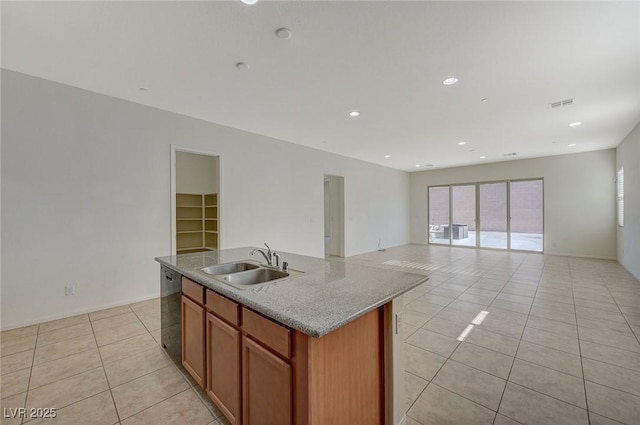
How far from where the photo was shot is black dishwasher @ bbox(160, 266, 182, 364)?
7.02 feet

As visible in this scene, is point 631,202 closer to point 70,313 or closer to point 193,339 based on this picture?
point 193,339

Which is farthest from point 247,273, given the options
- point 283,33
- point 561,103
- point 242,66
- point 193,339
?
point 561,103

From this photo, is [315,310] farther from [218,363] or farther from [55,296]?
[55,296]

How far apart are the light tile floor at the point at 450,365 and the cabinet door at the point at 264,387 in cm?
48

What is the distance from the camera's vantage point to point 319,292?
144 centimetres

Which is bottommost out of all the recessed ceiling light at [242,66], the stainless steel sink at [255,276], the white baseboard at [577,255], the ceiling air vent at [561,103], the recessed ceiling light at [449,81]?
the white baseboard at [577,255]

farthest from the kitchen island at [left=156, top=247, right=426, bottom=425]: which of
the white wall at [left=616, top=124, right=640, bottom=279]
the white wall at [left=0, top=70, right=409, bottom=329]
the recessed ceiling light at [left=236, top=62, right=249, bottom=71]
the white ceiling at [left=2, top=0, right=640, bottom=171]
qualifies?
the white wall at [left=616, top=124, right=640, bottom=279]

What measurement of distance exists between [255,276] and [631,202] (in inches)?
271

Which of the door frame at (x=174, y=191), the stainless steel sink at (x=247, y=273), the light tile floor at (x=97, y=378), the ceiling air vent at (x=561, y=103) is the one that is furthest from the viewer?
the door frame at (x=174, y=191)

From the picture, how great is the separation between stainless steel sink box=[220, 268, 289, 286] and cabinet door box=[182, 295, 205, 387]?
0.30 meters

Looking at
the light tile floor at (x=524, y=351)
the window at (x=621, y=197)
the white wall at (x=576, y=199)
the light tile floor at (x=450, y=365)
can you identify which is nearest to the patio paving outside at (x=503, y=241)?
the white wall at (x=576, y=199)

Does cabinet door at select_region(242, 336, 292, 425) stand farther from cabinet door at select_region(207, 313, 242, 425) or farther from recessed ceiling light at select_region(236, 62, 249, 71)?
recessed ceiling light at select_region(236, 62, 249, 71)

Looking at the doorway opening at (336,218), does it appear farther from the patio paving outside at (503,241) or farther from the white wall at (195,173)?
the patio paving outside at (503,241)

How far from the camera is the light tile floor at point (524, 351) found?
170cm
